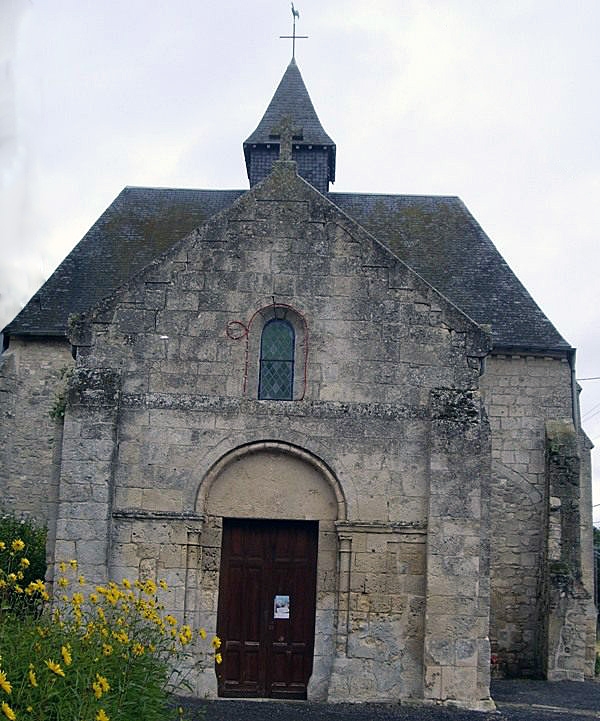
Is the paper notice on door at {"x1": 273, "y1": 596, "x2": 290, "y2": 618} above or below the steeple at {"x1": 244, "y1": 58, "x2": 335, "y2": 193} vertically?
below

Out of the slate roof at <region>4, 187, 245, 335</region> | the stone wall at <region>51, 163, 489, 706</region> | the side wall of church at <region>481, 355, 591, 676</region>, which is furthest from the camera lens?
the slate roof at <region>4, 187, 245, 335</region>

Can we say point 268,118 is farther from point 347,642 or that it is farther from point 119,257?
point 347,642

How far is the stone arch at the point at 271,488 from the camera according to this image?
42.1ft

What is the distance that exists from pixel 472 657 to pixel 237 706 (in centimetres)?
301

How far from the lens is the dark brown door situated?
41.5 ft

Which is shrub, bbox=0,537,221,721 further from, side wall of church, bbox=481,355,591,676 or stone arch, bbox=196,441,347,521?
side wall of church, bbox=481,355,591,676

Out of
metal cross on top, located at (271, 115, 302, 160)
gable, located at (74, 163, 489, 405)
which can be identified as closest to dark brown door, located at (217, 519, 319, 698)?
gable, located at (74, 163, 489, 405)

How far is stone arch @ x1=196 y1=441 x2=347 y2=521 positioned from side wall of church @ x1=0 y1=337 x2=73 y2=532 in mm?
7957

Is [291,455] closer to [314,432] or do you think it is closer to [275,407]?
[314,432]

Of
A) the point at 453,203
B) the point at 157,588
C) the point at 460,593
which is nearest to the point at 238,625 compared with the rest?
the point at 157,588

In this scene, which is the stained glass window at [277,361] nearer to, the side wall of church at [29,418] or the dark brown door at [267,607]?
the dark brown door at [267,607]

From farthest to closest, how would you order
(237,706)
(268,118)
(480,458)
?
(268,118) → (480,458) → (237,706)

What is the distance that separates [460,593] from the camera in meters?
12.2

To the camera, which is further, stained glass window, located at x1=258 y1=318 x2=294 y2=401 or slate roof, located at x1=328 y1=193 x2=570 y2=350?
slate roof, located at x1=328 y1=193 x2=570 y2=350
